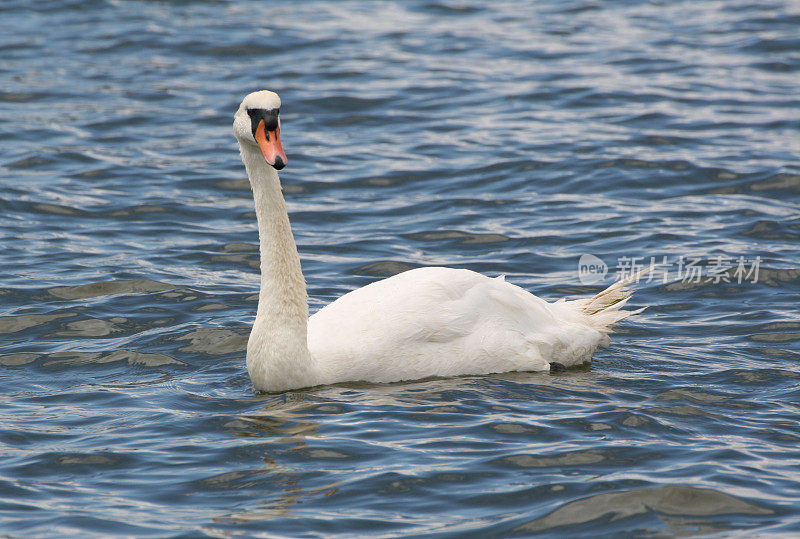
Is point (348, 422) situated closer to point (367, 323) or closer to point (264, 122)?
point (367, 323)

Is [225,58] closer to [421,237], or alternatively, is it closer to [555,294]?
[421,237]

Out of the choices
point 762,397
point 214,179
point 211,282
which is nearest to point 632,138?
point 214,179

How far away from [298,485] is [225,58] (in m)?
13.2

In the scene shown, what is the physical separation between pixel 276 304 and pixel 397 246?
3922 millimetres

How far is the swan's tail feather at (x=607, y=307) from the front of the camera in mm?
8906

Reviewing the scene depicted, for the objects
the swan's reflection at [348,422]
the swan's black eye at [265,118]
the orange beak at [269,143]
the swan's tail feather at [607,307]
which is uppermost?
the swan's black eye at [265,118]

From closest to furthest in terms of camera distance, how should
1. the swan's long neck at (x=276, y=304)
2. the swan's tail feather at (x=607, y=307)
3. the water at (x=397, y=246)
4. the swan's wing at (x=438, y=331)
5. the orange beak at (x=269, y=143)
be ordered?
the water at (x=397, y=246), the orange beak at (x=269, y=143), the swan's long neck at (x=276, y=304), the swan's wing at (x=438, y=331), the swan's tail feather at (x=607, y=307)

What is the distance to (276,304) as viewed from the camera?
7.89 meters

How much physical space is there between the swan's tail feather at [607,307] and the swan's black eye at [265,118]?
113 inches

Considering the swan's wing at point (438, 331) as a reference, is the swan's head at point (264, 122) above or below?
above

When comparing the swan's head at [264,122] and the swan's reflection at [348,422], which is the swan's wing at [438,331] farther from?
the swan's head at [264,122]

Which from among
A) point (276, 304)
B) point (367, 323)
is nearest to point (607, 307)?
point (367, 323)

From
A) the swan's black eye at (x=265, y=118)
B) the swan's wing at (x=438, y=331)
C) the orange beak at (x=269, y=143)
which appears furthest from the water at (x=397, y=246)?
the swan's black eye at (x=265, y=118)

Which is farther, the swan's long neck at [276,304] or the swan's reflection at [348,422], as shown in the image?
the swan's long neck at [276,304]
